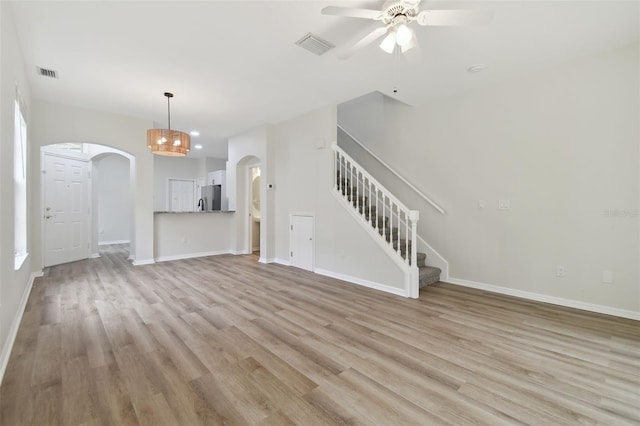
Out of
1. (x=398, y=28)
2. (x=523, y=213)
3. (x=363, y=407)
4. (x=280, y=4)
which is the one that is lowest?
(x=363, y=407)

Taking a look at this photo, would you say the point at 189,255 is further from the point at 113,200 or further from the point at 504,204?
the point at 504,204

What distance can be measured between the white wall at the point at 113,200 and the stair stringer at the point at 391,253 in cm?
743

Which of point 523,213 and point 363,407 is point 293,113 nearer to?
point 523,213

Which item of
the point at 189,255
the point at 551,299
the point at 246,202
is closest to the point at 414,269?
the point at 551,299

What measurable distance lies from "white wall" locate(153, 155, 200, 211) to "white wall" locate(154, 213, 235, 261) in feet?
11.3

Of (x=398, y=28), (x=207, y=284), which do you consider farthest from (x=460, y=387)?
(x=207, y=284)

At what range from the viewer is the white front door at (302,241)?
498 cm

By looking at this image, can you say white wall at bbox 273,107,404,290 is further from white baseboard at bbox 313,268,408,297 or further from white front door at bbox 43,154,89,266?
white front door at bbox 43,154,89,266

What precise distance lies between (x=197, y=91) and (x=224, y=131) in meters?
2.31

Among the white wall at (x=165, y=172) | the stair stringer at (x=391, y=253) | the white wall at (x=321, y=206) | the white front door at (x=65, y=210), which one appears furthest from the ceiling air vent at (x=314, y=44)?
the white wall at (x=165, y=172)

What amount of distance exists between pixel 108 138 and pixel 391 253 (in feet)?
17.8

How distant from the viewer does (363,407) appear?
1.58m

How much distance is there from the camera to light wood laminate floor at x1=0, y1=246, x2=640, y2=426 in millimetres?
1545

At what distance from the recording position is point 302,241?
16.9 ft
